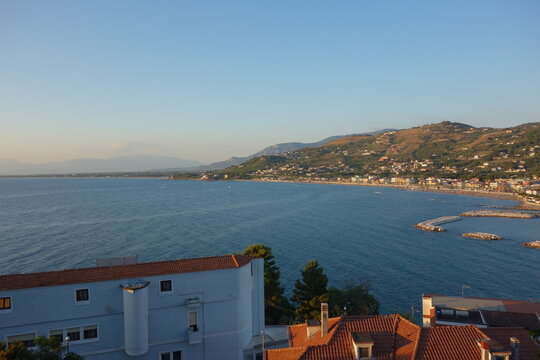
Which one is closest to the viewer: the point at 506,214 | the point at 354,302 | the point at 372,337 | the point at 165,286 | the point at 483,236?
the point at 372,337

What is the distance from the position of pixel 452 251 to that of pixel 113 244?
35034mm

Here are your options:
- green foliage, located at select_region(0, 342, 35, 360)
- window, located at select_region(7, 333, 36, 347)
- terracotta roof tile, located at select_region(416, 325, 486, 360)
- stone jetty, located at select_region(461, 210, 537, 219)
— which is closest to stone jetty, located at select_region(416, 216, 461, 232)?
stone jetty, located at select_region(461, 210, 537, 219)

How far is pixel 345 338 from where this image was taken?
9.12 metres

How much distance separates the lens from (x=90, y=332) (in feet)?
35.3

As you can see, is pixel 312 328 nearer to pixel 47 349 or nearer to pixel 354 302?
pixel 47 349

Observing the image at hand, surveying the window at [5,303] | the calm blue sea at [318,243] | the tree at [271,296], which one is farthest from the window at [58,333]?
the calm blue sea at [318,243]

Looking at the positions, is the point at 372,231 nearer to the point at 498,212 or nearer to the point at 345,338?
the point at 498,212

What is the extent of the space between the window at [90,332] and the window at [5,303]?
1997mm

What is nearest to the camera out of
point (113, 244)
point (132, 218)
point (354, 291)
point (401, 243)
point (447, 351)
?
point (447, 351)

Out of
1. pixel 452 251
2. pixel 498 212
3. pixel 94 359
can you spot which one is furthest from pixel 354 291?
pixel 498 212

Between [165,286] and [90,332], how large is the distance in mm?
2318

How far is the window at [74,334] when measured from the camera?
34.8 ft

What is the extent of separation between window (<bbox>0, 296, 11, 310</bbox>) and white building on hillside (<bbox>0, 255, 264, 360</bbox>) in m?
0.02

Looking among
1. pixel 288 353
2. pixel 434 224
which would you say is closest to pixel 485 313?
pixel 288 353
